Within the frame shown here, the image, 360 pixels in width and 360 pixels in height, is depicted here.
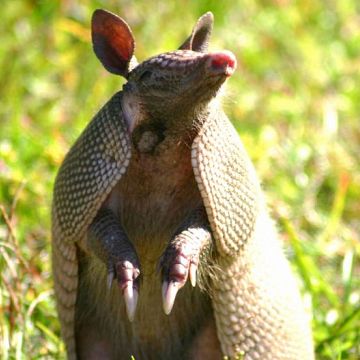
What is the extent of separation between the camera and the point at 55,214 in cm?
449

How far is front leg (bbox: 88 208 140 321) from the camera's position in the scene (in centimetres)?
398

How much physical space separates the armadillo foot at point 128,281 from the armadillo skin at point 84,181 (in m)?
0.31

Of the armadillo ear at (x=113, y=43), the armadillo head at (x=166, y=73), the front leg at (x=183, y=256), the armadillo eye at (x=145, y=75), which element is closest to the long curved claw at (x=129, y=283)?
the front leg at (x=183, y=256)

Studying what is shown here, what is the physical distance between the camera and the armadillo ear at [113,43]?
171 inches

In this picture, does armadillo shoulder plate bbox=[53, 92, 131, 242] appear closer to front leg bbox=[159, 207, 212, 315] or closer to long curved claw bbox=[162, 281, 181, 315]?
front leg bbox=[159, 207, 212, 315]

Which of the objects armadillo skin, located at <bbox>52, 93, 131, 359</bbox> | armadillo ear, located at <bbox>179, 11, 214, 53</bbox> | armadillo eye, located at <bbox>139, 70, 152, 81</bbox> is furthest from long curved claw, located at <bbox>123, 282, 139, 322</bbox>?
armadillo ear, located at <bbox>179, 11, 214, 53</bbox>

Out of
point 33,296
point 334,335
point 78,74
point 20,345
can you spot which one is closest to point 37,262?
point 33,296

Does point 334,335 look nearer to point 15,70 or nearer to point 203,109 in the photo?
point 203,109

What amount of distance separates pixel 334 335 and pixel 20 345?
1.53 meters

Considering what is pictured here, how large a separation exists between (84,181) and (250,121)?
4.08m

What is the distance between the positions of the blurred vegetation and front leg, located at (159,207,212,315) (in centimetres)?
63

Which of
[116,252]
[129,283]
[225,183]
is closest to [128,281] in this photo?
[129,283]

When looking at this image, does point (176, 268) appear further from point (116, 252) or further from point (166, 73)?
point (166, 73)

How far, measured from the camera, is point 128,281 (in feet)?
13.1
